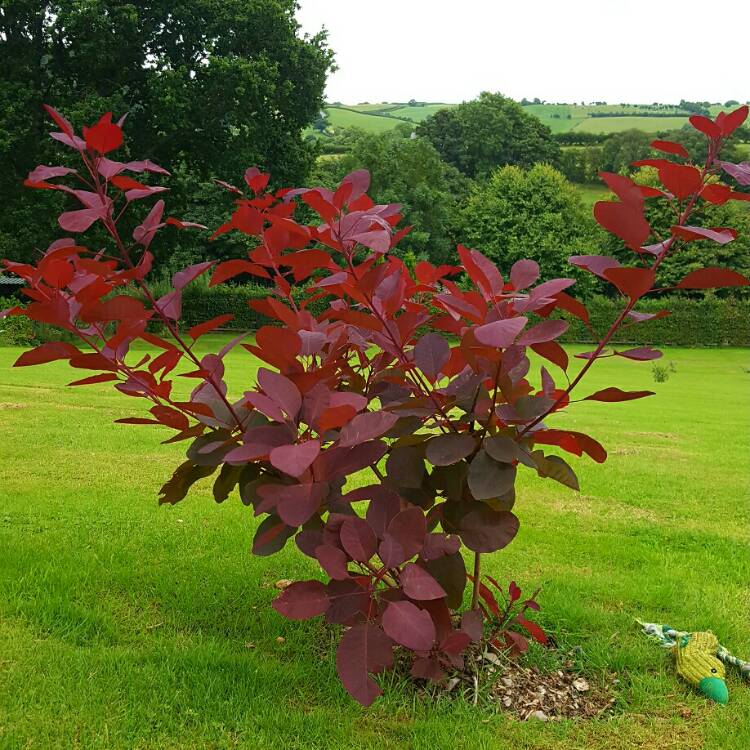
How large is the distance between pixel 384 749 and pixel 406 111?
7638cm

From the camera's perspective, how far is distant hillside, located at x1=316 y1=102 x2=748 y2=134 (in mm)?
60972

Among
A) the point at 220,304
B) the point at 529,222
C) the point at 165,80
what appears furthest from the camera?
the point at 529,222

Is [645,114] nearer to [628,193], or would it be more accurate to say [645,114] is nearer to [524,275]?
[524,275]

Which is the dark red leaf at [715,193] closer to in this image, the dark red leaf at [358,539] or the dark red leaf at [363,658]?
the dark red leaf at [358,539]

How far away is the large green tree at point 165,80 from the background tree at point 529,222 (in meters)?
15.9

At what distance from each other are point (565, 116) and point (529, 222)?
40788mm

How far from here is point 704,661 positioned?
1.89m

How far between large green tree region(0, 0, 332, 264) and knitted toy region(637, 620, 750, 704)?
17238 mm

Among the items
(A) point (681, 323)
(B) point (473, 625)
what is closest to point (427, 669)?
(B) point (473, 625)

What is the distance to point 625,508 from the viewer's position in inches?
158

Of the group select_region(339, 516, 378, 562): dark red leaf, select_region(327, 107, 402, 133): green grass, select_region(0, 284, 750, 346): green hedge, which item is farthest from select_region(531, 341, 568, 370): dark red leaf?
select_region(327, 107, 402, 133): green grass

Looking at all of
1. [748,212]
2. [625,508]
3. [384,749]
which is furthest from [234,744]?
[748,212]

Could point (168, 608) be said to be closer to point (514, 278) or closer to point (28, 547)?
point (28, 547)

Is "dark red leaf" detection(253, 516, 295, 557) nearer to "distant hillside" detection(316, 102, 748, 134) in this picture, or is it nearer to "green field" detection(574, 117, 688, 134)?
"distant hillside" detection(316, 102, 748, 134)
